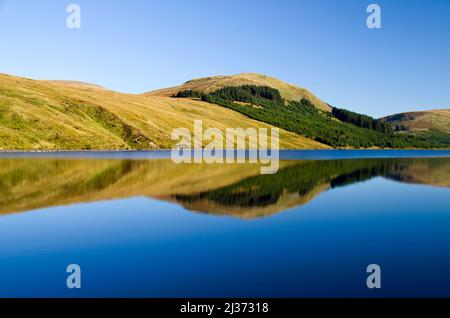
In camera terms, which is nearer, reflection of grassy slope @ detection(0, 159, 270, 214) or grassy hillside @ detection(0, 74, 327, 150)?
reflection of grassy slope @ detection(0, 159, 270, 214)

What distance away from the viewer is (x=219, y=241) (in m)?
29.0

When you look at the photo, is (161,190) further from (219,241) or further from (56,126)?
(56,126)

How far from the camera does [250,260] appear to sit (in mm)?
24453

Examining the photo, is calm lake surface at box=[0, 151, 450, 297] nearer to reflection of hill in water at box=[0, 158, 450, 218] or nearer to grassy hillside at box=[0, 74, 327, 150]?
reflection of hill in water at box=[0, 158, 450, 218]

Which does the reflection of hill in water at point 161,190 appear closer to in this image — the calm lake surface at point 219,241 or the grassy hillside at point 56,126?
the calm lake surface at point 219,241

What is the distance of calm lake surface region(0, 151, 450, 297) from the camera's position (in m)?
20.3

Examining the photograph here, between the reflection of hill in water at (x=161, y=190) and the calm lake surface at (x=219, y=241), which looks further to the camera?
the reflection of hill in water at (x=161, y=190)

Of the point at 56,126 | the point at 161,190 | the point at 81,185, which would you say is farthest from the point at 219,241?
the point at 56,126

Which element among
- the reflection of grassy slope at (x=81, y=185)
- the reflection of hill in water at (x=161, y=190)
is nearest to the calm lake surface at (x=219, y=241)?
the reflection of hill in water at (x=161, y=190)

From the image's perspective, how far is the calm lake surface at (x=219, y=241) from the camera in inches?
799

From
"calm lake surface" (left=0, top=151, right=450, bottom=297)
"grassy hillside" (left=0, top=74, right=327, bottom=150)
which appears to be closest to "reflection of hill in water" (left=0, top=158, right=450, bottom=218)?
"calm lake surface" (left=0, top=151, right=450, bottom=297)
